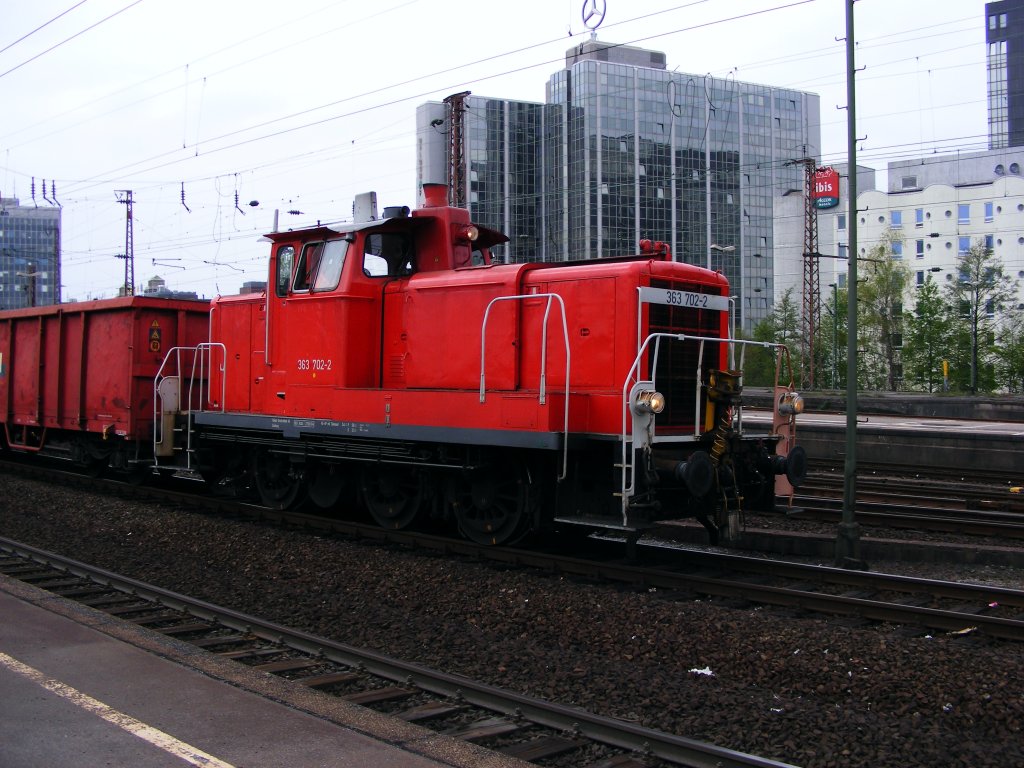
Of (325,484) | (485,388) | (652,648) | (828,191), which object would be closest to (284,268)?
(325,484)

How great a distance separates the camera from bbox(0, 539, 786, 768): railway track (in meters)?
4.33

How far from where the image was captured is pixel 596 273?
8.52 metres

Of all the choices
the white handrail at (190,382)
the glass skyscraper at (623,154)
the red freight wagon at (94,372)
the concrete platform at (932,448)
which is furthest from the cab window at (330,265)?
the glass skyscraper at (623,154)

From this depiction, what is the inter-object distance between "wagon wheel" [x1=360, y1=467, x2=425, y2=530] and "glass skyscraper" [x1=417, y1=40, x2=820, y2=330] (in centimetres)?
5182

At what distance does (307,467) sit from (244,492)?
1.81 metres

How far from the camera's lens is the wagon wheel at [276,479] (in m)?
11.4

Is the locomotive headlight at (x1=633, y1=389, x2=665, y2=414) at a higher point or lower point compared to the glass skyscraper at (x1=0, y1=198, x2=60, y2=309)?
lower

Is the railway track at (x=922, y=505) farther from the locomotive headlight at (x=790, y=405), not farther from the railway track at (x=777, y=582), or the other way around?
the railway track at (x=777, y=582)

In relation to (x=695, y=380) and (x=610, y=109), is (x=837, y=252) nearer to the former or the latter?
(x=610, y=109)

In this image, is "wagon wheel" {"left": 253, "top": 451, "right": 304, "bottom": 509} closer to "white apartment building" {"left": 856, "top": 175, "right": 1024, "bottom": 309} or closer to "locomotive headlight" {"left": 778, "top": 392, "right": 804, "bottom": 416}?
"locomotive headlight" {"left": 778, "top": 392, "right": 804, "bottom": 416}

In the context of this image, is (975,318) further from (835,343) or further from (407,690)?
(407,690)

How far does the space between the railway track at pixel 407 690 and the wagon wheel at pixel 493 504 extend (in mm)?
3009

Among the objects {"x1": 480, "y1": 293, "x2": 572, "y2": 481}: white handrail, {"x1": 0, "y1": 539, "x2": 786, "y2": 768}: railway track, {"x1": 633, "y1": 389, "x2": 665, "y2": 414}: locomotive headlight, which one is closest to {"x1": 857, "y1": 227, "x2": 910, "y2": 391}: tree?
{"x1": 480, "y1": 293, "x2": 572, "y2": 481}: white handrail

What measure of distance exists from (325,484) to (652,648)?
602 cm
